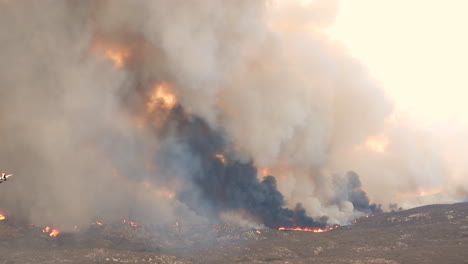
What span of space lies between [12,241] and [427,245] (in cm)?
13789

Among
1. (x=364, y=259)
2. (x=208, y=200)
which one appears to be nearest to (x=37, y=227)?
(x=208, y=200)

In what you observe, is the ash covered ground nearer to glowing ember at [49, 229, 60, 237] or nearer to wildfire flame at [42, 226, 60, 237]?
glowing ember at [49, 229, 60, 237]

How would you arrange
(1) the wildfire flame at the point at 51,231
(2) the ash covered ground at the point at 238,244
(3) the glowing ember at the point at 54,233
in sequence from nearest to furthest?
(2) the ash covered ground at the point at 238,244 < (3) the glowing ember at the point at 54,233 < (1) the wildfire flame at the point at 51,231

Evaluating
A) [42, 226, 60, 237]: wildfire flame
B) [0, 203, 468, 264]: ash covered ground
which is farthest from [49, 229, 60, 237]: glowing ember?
[0, 203, 468, 264]: ash covered ground

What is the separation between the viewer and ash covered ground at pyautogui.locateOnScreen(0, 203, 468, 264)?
128250 millimetres

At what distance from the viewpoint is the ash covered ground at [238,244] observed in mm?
128250

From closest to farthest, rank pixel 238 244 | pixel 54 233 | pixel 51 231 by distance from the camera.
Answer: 1. pixel 54 233
2. pixel 51 231
3. pixel 238 244

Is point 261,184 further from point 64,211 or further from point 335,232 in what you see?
point 64,211

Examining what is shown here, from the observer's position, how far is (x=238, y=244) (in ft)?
517

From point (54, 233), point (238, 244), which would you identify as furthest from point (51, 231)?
point (238, 244)

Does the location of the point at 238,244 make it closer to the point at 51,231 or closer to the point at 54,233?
the point at 54,233

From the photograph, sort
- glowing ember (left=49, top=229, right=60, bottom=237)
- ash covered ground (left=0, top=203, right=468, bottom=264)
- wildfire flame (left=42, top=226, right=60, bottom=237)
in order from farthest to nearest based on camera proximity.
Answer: wildfire flame (left=42, top=226, right=60, bottom=237), glowing ember (left=49, top=229, right=60, bottom=237), ash covered ground (left=0, top=203, right=468, bottom=264)

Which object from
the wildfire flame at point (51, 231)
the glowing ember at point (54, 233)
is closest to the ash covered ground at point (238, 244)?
the glowing ember at point (54, 233)

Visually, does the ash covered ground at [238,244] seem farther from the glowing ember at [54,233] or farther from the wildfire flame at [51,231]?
the wildfire flame at [51,231]
